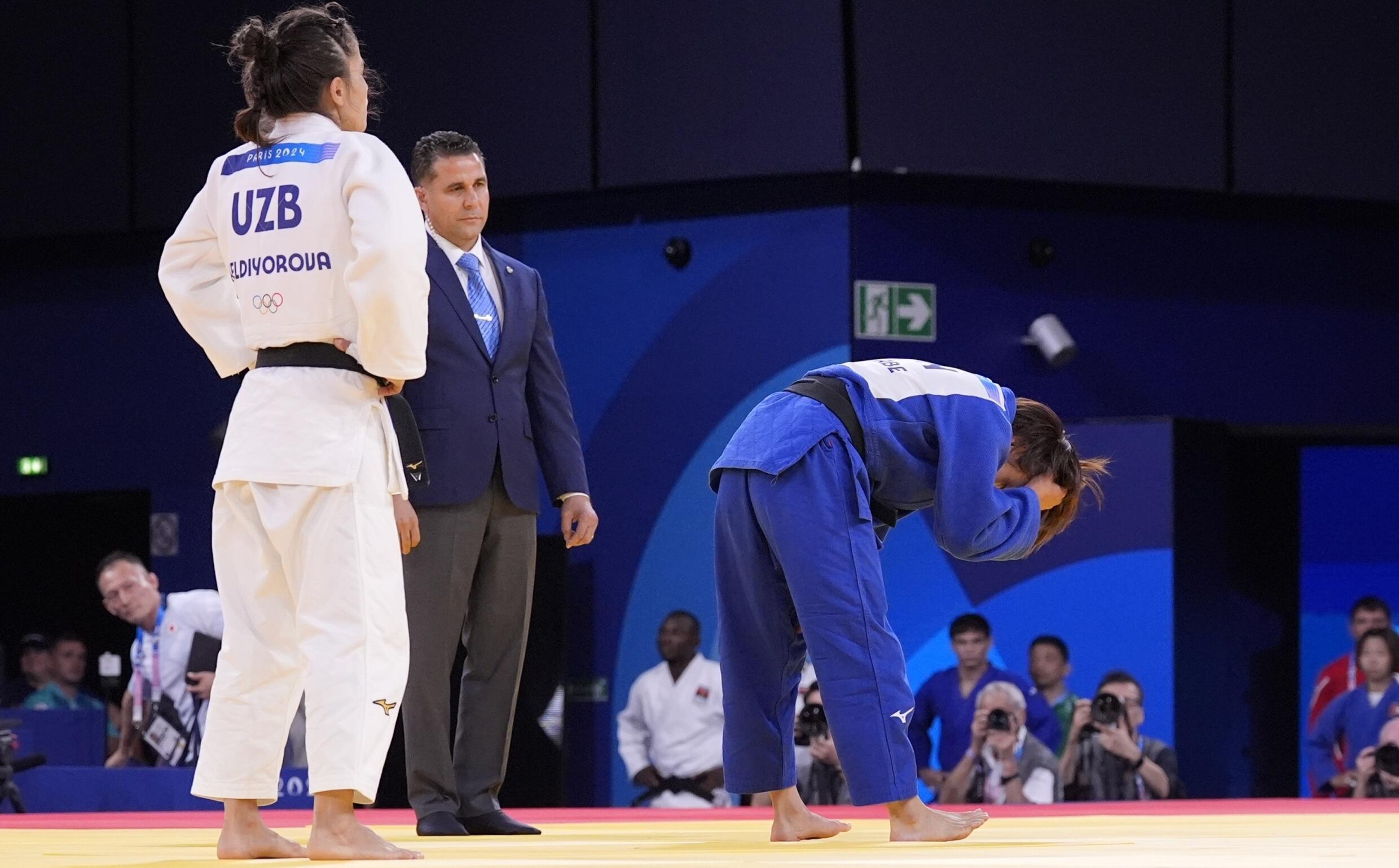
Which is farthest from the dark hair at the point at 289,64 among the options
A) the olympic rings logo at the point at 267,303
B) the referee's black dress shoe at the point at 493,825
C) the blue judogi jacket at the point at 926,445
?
the referee's black dress shoe at the point at 493,825

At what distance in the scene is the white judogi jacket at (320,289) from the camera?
265cm

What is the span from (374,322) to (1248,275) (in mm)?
5939

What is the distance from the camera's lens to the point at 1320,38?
7555mm

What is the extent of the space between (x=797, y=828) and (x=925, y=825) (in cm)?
27

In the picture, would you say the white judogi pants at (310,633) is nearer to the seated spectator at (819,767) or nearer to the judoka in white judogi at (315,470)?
the judoka in white judogi at (315,470)

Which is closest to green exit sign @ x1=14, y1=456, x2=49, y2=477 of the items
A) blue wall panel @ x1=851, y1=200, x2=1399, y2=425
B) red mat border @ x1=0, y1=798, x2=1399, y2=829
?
red mat border @ x1=0, y1=798, x2=1399, y2=829

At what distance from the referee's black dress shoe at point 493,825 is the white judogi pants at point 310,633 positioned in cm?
81

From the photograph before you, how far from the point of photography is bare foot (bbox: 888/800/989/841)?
2.83 meters

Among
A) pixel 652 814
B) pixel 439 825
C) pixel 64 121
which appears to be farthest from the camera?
pixel 64 121

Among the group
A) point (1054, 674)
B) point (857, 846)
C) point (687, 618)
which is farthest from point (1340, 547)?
point (857, 846)

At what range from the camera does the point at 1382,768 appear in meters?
6.68

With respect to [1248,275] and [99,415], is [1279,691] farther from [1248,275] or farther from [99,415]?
[99,415]

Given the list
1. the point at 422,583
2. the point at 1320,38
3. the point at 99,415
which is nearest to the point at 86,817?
the point at 422,583

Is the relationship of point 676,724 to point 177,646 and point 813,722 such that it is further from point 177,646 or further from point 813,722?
point 177,646
